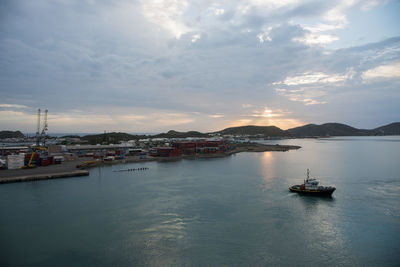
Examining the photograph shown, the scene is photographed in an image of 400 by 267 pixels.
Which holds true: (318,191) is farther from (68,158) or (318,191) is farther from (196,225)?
(68,158)

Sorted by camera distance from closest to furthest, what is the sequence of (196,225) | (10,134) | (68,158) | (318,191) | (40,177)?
(196,225) → (318,191) → (40,177) → (68,158) → (10,134)

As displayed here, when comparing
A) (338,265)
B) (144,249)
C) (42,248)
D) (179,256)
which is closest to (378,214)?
(338,265)

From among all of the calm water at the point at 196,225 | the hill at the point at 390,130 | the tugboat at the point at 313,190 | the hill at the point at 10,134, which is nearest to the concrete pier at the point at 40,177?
the calm water at the point at 196,225

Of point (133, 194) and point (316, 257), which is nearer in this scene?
point (316, 257)

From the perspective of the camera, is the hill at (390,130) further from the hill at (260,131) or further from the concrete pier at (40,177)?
the concrete pier at (40,177)

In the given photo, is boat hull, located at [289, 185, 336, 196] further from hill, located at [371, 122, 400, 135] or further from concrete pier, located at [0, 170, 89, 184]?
hill, located at [371, 122, 400, 135]

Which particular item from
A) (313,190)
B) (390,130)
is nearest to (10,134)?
(313,190)

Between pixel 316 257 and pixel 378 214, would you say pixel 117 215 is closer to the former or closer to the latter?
pixel 316 257

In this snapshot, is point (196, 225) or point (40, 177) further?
point (40, 177)

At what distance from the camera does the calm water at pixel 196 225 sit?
12.3 ft

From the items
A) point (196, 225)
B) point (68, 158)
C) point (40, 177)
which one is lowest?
point (196, 225)

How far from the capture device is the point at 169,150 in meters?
16.8

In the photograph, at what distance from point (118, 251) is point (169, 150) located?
42.3 ft

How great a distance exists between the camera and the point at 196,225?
489 cm
